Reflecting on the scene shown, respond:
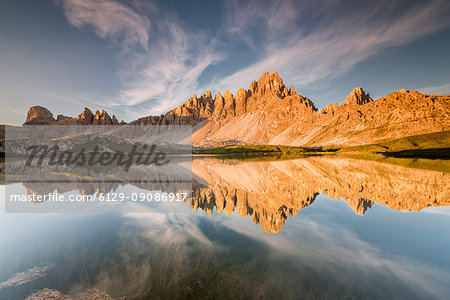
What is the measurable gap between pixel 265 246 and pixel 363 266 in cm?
382

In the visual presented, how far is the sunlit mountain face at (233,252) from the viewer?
6312 mm

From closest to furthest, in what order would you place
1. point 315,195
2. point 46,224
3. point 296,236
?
point 296,236 < point 46,224 < point 315,195

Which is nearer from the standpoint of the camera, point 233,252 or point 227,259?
point 227,259

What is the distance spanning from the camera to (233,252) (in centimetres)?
846

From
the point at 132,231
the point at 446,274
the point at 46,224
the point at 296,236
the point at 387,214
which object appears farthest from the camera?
the point at 387,214

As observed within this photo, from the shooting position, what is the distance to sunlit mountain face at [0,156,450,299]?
6.31 meters

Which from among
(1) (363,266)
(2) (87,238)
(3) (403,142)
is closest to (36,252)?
(2) (87,238)

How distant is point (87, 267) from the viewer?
295 inches

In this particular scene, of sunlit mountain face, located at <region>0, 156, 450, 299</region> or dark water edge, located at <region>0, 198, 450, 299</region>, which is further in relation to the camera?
sunlit mountain face, located at <region>0, 156, 450, 299</region>

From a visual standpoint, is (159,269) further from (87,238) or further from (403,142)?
(403,142)

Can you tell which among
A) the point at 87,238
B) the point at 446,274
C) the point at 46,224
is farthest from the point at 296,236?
the point at 46,224

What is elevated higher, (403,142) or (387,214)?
(403,142)

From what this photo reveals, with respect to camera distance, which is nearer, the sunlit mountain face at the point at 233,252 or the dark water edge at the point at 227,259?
the dark water edge at the point at 227,259

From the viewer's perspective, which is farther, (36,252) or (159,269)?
(36,252)
